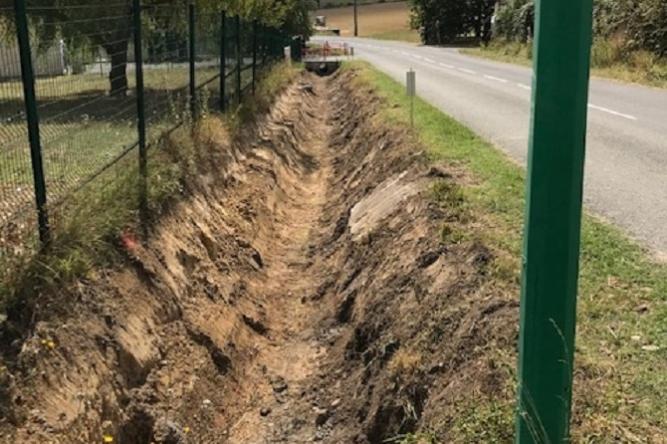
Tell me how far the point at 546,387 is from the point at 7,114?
264 inches

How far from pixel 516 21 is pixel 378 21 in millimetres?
61579

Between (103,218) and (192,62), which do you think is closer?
(103,218)

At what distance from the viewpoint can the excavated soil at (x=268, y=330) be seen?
16.2ft

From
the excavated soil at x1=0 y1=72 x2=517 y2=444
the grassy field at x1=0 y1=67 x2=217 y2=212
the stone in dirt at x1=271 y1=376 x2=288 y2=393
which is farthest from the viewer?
the stone in dirt at x1=271 y1=376 x2=288 y2=393

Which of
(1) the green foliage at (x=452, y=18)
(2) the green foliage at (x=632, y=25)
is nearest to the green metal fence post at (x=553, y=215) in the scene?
(2) the green foliage at (x=632, y=25)

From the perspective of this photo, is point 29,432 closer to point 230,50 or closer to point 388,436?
point 388,436

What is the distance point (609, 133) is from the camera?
466 inches

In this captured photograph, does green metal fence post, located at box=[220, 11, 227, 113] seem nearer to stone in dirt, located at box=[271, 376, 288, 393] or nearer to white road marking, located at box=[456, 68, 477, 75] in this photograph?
stone in dirt, located at box=[271, 376, 288, 393]

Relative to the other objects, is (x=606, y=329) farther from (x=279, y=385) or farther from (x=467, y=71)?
(x=467, y=71)

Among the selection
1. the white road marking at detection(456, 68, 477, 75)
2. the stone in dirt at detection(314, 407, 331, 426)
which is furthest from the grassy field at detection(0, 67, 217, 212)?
the white road marking at detection(456, 68, 477, 75)

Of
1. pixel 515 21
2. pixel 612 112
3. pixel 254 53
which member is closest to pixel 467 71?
pixel 254 53

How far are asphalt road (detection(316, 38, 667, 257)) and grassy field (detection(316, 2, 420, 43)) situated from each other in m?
50.6

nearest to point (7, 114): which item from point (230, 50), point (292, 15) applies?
point (230, 50)

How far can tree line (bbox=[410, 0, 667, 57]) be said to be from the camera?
2336 cm
